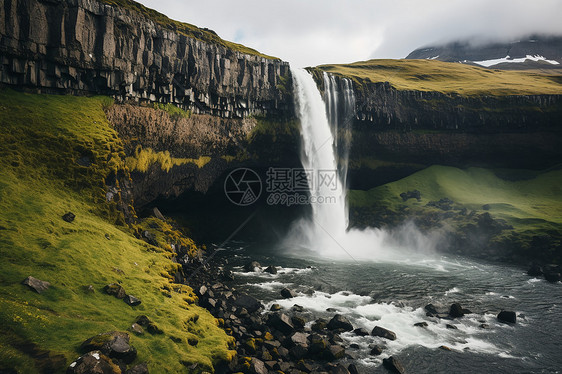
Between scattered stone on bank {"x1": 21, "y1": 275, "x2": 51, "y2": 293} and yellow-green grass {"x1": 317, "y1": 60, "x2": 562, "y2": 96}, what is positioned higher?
yellow-green grass {"x1": 317, "y1": 60, "x2": 562, "y2": 96}

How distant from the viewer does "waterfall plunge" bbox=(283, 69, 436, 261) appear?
2121 inches

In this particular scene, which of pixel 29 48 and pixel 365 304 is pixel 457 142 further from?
pixel 29 48

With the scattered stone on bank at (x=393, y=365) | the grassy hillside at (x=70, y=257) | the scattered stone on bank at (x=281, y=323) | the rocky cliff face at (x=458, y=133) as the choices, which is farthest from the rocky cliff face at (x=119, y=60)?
the scattered stone on bank at (x=393, y=365)

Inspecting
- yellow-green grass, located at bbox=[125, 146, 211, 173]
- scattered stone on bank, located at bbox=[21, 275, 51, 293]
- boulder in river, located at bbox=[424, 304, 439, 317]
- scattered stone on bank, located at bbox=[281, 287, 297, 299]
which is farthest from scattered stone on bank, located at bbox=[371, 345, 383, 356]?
yellow-green grass, located at bbox=[125, 146, 211, 173]

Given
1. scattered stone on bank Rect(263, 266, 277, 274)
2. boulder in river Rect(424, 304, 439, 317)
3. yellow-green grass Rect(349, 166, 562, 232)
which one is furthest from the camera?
yellow-green grass Rect(349, 166, 562, 232)

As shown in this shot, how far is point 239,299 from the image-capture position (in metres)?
25.3

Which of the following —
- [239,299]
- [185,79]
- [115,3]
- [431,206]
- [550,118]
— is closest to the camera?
[239,299]

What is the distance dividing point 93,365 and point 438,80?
9539 cm

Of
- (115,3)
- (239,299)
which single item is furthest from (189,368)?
(115,3)

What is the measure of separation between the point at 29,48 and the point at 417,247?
55.7 metres

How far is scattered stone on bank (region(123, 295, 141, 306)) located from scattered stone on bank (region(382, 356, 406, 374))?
14.5 metres

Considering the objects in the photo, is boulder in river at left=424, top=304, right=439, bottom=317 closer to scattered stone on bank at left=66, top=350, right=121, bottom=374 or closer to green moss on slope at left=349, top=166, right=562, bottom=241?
scattered stone on bank at left=66, top=350, right=121, bottom=374

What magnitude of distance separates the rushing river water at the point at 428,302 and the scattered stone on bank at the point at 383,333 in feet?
1.47
